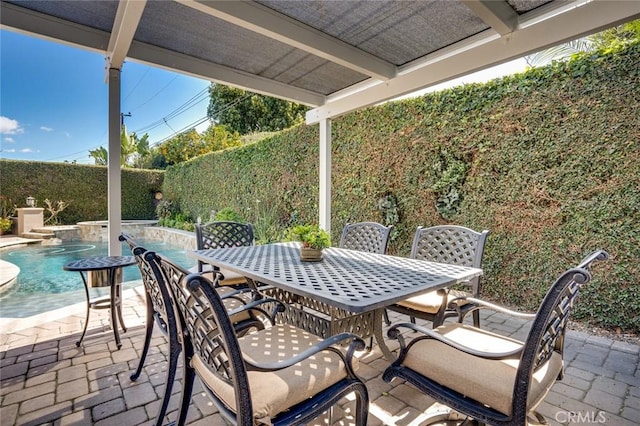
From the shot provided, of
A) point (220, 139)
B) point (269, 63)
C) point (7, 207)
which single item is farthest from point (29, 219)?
point (269, 63)

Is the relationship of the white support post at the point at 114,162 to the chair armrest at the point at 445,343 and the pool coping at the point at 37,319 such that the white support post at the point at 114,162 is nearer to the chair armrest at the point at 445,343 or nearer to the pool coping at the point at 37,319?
the pool coping at the point at 37,319

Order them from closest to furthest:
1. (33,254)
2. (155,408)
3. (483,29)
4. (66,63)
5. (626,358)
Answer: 1. (155,408)
2. (626,358)
3. (483,29)
4. (33,254)
5. (66,63)

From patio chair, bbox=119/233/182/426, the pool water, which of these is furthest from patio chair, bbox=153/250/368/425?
the pool water

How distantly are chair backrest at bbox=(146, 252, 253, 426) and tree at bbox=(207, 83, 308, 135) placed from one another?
15.3 meters

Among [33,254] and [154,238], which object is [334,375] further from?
[154,238]

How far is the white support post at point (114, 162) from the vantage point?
134 inches

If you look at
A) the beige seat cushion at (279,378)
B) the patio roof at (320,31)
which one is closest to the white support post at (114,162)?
the patio roof at (320,31)

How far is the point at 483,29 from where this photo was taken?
3025 mm

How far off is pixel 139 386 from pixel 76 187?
41.2ft

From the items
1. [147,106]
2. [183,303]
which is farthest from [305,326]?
[147,106]

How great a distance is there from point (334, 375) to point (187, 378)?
763mm

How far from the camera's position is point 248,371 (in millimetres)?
1236

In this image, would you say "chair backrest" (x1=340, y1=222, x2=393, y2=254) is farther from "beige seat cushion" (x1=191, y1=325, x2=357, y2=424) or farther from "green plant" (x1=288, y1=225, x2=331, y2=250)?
"beige seat cushion" (x1=191, y1=325, x2=357, y2=424)

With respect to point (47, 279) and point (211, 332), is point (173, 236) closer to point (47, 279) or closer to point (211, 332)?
point (47, 279)
